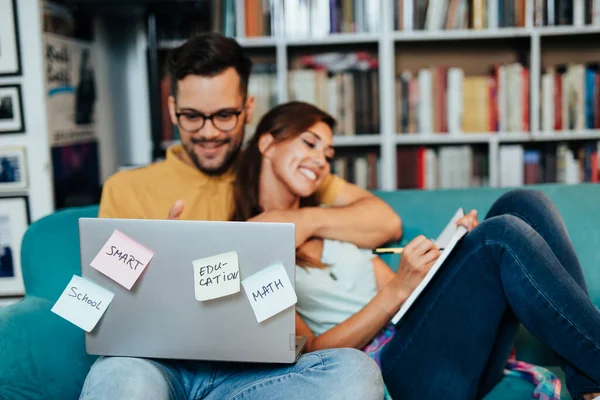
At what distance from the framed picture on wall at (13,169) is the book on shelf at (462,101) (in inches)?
Result: 56.7

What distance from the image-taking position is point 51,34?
210 cm

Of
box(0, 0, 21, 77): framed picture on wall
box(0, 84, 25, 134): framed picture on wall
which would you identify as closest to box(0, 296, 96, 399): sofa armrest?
box(0, 84, 25, 134): framed picture on wall

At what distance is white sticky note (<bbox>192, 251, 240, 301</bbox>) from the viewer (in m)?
1.03

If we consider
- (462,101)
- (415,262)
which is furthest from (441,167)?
(415,262)

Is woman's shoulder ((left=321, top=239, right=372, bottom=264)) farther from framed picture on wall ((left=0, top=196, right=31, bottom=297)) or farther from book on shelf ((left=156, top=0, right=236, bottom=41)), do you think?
book on shelf ((left=156, top=0, right=236, bottom=41))

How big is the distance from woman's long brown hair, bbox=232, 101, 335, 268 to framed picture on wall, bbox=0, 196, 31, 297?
0.92 m

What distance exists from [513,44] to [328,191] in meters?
1.51

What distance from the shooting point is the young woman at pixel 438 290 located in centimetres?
116

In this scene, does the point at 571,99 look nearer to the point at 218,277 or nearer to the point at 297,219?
the point at 297,219

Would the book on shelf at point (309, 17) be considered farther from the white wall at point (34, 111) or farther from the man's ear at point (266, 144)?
the man's ear at point (266, 144)

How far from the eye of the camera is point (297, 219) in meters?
1.44

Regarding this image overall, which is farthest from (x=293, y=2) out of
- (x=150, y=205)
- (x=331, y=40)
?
(x=150, y=205)

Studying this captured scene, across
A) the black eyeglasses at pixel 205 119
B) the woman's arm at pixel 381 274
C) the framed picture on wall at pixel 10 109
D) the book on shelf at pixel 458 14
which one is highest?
the book on shelf at pixel 458 14

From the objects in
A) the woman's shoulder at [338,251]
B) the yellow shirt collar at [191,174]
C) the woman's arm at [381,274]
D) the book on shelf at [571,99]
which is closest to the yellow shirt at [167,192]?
the yellow shirt collar at [191,174]
